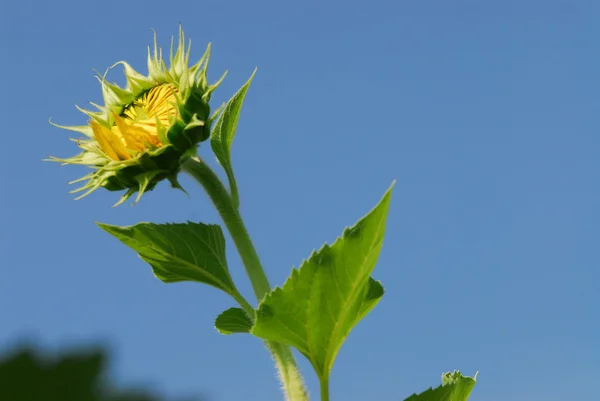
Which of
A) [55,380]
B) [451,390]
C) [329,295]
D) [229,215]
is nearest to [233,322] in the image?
[229,215]

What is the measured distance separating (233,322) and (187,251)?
365mm

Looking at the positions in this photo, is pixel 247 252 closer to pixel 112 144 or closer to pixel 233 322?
pixel 233 322

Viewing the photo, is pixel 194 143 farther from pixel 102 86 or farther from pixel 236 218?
pixel 102 86

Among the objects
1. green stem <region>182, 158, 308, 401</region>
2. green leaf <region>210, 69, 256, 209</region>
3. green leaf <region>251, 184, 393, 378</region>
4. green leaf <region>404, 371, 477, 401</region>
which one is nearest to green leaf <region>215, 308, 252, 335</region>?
green stem <region>182, 158, 308, 401</region>

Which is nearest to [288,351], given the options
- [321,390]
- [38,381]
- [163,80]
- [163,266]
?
[321,390]

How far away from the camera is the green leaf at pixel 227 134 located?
317 cm

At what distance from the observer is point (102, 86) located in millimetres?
3502

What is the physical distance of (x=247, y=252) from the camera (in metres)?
2.96

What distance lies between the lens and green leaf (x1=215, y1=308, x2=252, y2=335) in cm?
299

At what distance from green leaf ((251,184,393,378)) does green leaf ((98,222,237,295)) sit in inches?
20.1

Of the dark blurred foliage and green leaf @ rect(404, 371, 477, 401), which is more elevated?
green leaf @ rect(404, 371, 477, 401)

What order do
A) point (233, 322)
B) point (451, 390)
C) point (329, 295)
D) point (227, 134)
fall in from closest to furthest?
point (329, 295)
point (451, 390)
point (233, 322)
point (227, 134)

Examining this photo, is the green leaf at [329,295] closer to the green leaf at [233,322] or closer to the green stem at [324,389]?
the green stem at [324,389]

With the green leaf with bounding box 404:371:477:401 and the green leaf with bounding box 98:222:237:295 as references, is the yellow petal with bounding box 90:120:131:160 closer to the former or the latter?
the green leaf with bounding box 98:222:237:295
